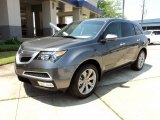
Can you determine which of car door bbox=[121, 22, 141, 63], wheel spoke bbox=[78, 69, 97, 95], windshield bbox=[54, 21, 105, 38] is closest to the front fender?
wheel spoke bbox=[78, 69, 97, 95]

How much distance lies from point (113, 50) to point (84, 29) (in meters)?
0.94

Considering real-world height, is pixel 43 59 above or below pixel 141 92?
above

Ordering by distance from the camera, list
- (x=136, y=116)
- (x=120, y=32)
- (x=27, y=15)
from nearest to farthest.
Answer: (x=136, y=116), (x=120, y=32), (x=27, y=15)

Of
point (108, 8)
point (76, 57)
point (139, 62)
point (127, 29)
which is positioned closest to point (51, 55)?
point (76, 57)

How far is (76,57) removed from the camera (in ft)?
14.0

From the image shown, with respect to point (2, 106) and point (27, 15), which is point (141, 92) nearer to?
point (2, 106)

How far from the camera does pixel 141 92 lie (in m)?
4.99

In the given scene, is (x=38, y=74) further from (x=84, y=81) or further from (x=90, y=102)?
(x=90, y=102)

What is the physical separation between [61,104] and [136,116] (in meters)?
1.53

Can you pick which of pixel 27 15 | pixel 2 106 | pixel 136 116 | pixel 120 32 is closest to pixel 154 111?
pixel 136 116

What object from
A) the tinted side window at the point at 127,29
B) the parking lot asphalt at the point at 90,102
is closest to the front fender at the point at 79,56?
the parking lot asphalt at the point at 90,102

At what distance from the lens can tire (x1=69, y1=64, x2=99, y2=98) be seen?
14.3ft

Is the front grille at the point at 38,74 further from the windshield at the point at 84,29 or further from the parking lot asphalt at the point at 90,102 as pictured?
the windshield at the point at 84,29

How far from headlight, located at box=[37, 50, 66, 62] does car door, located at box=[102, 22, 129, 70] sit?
4.25 feet
